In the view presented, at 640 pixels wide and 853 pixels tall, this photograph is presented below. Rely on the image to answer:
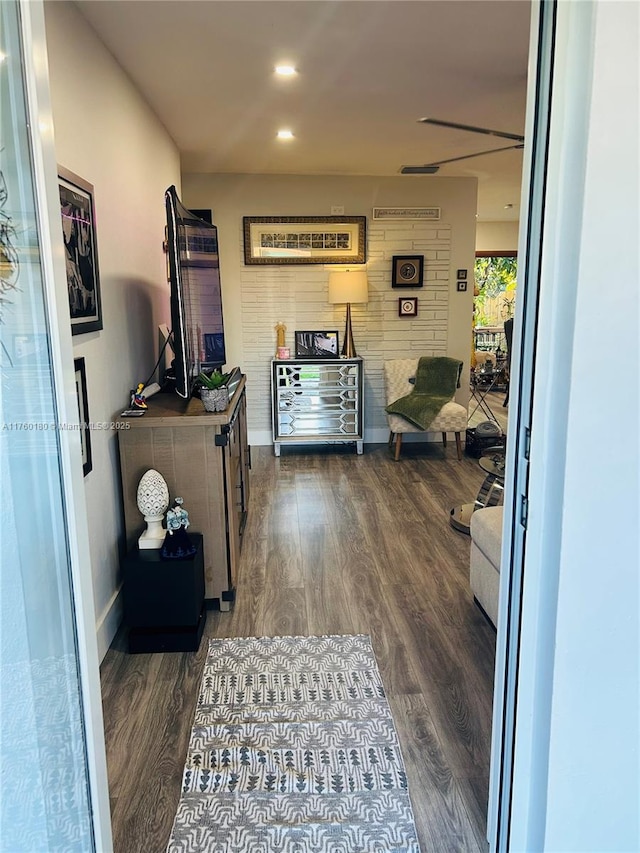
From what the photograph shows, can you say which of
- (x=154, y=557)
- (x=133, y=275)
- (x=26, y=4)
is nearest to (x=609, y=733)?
(x=26, y=4)

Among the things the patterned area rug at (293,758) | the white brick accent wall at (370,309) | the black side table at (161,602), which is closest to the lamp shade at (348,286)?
the white brick accent wall at (370,309)

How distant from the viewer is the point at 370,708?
6.89 feet

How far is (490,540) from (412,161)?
3.53m

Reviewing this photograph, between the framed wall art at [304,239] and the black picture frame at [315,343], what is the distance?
647mm

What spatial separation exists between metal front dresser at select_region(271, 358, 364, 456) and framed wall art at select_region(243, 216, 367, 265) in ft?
3.14

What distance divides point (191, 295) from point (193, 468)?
899mm

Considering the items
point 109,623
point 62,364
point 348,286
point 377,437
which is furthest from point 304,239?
point 62,364

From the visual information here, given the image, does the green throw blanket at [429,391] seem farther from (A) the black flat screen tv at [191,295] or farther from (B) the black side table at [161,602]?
(B) the black side table at [161,602]

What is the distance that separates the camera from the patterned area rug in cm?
160

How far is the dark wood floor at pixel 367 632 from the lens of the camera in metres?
1.73

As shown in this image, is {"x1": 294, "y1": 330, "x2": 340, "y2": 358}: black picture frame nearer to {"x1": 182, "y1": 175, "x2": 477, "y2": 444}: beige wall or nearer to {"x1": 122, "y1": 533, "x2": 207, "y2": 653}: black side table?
{"x1": 182, "y1": 175, "x2": 477, "y2": 444}: beige wall

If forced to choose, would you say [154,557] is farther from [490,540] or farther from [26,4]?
[26,4]

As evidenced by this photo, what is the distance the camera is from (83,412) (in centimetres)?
221

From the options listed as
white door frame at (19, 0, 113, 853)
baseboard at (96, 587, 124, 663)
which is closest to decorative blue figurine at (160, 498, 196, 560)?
baseboard at (96, 587, 124, 663)
